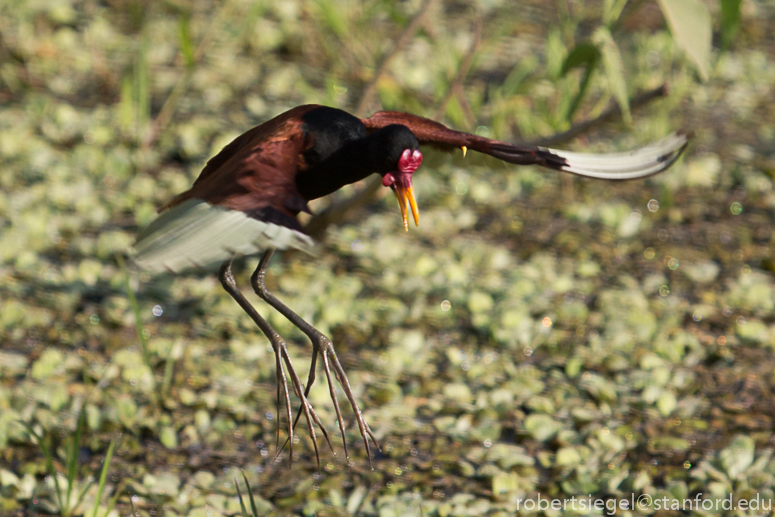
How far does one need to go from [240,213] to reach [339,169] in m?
0.31

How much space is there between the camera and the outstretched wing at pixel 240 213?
1.17 metres

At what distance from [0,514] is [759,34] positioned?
14.5 feet

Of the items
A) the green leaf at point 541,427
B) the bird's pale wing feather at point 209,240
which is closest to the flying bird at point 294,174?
the bird's pale wing feather at point 209,240

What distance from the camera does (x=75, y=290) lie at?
2.61 metres

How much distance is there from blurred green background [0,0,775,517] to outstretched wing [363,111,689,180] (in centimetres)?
19

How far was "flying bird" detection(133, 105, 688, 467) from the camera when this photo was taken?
3.93 ft

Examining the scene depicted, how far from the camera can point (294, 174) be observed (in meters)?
1.45

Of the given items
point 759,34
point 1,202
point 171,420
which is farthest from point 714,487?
point 759,34

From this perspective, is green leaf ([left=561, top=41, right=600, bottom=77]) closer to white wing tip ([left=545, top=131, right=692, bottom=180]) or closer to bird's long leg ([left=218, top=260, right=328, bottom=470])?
white wing tip ([left=545, top=131, right=692, bottom=180])

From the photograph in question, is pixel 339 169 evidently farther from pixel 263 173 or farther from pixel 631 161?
pixel 631 161

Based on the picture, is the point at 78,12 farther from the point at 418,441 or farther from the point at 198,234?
the point at 198,234

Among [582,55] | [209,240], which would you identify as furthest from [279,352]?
[582,55]

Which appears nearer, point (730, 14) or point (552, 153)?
point (552, 153)

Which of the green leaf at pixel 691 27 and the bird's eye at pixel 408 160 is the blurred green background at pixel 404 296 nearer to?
the green leaf at pixel 691 27
